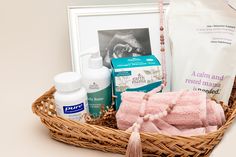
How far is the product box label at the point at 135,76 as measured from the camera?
75cm

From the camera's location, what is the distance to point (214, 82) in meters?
0.79

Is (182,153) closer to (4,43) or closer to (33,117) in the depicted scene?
(33,117)

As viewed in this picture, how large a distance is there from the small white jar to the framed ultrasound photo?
0.57 ft

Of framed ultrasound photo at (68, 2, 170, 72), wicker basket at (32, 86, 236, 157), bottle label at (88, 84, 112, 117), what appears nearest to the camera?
wicker basket at (32, 86, 236, 157)

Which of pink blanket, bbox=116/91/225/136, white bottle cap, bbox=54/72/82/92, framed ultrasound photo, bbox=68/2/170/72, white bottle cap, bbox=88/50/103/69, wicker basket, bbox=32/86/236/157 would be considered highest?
framed ultrasound photo, bbox=68/2/170/72

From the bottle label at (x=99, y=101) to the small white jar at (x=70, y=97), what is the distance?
1.6 inches

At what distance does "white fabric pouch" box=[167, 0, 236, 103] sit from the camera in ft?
2.58

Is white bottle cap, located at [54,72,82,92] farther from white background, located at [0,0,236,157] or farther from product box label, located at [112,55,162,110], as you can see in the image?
white background, located at [0,0,236,157]

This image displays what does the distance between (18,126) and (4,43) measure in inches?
11.7

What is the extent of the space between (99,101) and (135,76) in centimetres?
10

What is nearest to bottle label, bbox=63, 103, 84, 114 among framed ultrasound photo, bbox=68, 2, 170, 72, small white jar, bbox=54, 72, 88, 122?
small white jar, bbox=54, 72, 88, 122

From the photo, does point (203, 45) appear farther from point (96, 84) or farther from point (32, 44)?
point (32, 44)

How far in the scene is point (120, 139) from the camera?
2.21ft

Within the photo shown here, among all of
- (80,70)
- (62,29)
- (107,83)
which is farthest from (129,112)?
(62,29)
